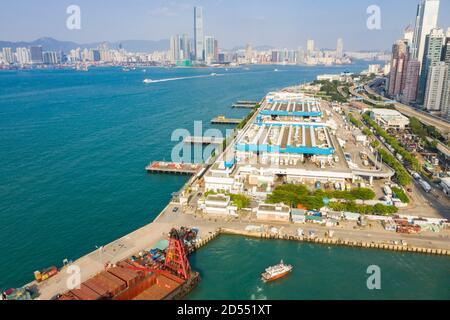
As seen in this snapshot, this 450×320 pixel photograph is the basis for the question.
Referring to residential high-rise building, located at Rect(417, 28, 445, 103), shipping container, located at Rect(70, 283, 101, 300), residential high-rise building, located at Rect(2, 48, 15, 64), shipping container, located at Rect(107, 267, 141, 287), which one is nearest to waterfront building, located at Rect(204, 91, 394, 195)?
shipping container, located at Rect(107, 267, 141, 287)

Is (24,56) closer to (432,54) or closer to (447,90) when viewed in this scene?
(432,54)

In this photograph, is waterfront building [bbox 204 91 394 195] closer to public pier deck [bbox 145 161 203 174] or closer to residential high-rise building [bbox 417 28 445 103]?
public pier deck [bbox 145 161 203 174]

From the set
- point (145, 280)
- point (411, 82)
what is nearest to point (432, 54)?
point (411, 82)

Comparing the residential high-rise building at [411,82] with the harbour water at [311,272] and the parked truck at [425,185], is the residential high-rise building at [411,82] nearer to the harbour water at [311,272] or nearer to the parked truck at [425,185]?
the parked truck at [425,185]

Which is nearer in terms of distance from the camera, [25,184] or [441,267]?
[441,267]
